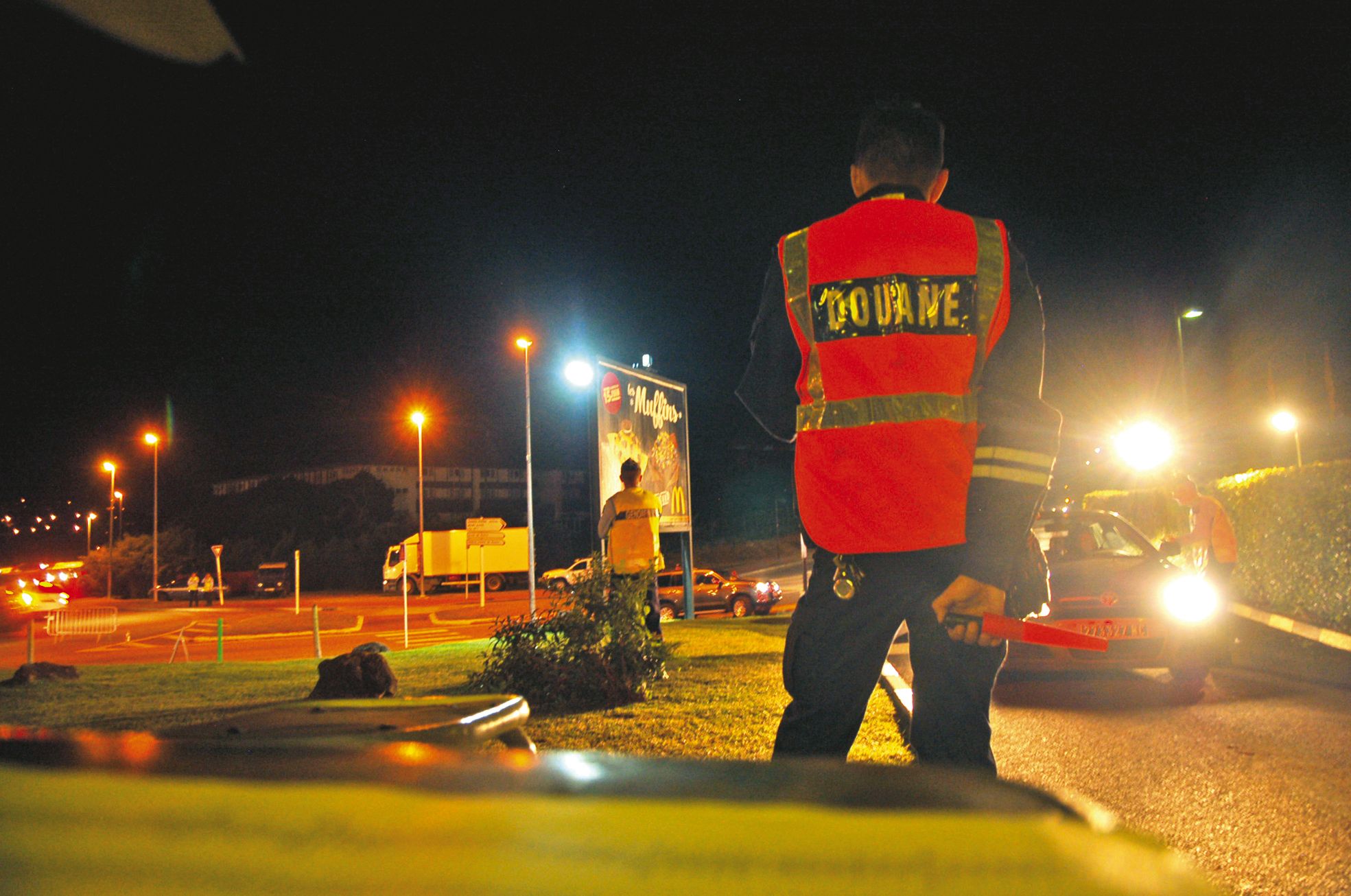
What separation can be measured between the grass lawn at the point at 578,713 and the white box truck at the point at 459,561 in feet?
104

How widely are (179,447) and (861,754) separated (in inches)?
2768

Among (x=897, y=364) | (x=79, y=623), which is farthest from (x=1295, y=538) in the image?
(x=79, y=623)

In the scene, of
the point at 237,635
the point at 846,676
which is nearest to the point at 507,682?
the point at 846,676

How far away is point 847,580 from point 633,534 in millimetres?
6032

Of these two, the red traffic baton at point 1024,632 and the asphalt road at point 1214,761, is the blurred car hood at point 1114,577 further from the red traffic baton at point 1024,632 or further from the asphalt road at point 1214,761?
the red traffic baton at point 1024,632

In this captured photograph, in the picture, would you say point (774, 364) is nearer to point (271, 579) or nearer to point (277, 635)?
point (277, 635)

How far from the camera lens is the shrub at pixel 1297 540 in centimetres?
1113

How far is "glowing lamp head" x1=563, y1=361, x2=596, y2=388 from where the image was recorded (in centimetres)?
1245

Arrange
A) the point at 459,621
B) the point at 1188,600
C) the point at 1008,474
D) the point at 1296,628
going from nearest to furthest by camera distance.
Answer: the point at 1008,474 < the point at 1188,600 < the point at 1296,628 < the point at 459,621

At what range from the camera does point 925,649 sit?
2.06 meters

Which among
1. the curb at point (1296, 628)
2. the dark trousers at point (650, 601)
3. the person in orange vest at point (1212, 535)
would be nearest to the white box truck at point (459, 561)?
the curb at point (1296, 628)

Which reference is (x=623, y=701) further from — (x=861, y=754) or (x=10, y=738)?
(x=10, y=738)

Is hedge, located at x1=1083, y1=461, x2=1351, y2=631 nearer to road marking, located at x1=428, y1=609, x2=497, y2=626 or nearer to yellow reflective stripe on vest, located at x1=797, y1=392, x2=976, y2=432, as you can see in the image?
yellow reflective stripe on vest, located at x1=797, y1=392, x2=976, y2=432

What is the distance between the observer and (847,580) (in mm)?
2049
